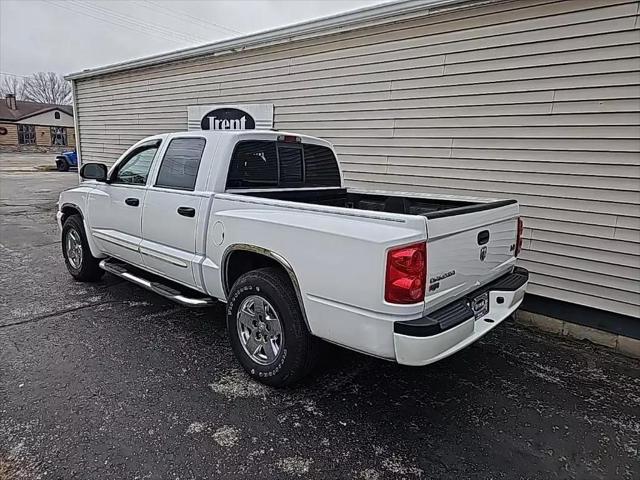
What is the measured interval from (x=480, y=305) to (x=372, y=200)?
6.04 feet

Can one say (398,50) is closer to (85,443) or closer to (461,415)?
(461,415)

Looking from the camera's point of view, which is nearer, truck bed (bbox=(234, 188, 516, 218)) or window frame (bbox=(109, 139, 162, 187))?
truck bed (bbox=(234, 188, 516, 218))

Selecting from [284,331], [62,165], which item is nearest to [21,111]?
[62,165]

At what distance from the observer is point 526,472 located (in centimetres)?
242

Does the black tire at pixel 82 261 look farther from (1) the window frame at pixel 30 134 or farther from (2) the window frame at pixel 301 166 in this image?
(1) the window frame at pixel 30 134

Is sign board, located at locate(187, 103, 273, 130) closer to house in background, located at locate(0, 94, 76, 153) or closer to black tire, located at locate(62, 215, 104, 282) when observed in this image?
black tire, located at locate(62, 215, 104, 282)

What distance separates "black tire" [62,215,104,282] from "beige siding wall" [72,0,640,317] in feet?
11.3

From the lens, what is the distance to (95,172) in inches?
184

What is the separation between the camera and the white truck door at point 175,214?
3678 millimetres

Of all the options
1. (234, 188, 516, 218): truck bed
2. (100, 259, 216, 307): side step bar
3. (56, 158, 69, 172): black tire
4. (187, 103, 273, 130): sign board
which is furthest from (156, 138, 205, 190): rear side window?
(56, 158, 69, 172): black tire

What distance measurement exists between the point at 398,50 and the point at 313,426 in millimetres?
4502

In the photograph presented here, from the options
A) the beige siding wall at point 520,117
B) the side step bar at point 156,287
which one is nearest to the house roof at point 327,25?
the beige siding wall at point 520,117

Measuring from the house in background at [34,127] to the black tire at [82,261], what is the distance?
48.4 m

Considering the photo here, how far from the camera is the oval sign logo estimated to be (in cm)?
758
